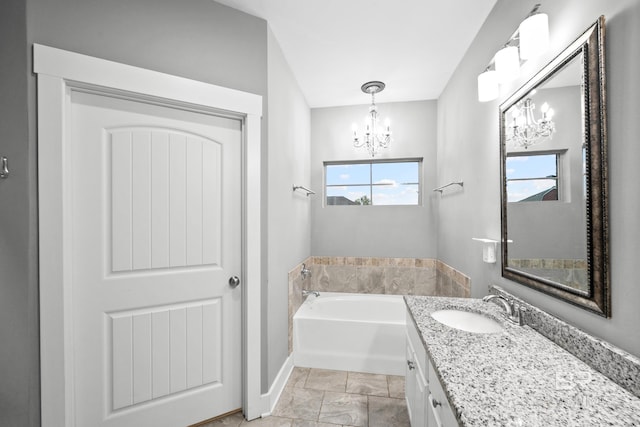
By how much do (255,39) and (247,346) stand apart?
203 centimetres

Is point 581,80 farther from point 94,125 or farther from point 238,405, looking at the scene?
point 238,405

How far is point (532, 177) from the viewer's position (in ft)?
4.35

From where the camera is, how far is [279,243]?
213 cm

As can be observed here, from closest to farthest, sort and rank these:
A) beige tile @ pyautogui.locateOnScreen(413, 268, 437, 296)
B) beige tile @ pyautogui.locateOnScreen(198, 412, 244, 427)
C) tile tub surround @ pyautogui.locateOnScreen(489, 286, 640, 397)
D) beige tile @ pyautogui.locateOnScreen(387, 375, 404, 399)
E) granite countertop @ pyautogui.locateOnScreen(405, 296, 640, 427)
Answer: granite countertop @ pyautogui.locateOnScreen(405, 296, 640, 427)
tile tub surround @ pyautogui.locateOnScreen(489, 286, 640, 397)
beige tile @ pyautogui.locateOnScreen(198, 412, 244, 427)
beige tile @ pyautogui.locateOnScreen(387, 375, 404, 399)
beige tile @ pyautogui.locateOnScreen(413, 268, 437, 296)

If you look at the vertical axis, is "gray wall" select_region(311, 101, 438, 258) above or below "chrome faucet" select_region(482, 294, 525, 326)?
above

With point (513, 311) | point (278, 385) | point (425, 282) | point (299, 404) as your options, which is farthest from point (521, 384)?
point (425, 282)

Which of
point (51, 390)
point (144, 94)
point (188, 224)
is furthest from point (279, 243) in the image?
point (51, 390)

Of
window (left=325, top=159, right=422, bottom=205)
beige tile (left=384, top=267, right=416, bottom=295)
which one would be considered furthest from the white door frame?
beige tile (left=384, top=267, right=416, bottom=295)

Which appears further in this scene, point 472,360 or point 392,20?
point 392,20

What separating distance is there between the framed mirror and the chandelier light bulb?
0.09 meters

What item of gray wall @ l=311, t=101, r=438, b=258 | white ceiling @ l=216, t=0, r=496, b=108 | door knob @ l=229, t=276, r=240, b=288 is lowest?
door knob @ l=229, t=276, r=240, b=288

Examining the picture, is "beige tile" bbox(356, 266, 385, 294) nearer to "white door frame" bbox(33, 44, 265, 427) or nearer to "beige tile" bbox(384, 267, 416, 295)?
"beige tile" bbox(384, 267, 416, 295)

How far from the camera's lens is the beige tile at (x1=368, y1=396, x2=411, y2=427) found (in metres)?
1.78

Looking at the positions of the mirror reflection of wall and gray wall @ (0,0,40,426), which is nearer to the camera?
the mirror reflection of wall
